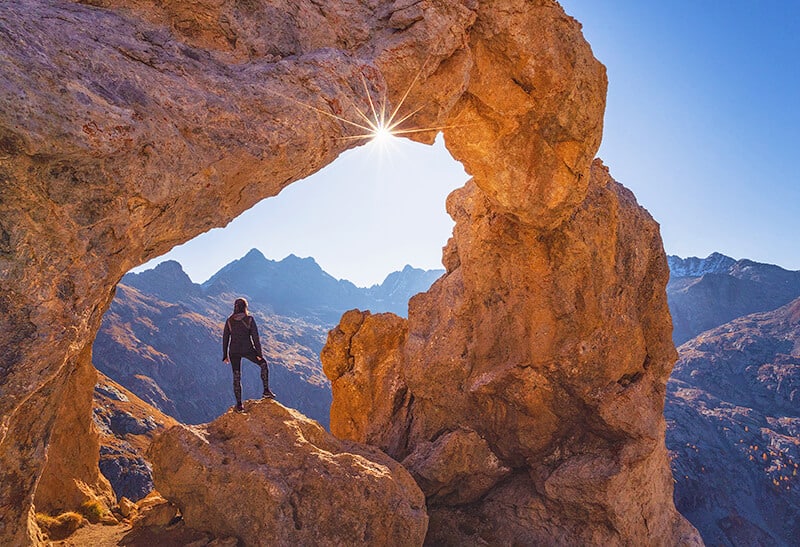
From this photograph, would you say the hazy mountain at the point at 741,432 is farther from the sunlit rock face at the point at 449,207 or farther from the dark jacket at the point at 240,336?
the dark jacket at the point at 240,336

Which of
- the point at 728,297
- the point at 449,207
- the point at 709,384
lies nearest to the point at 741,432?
the point at 709,384

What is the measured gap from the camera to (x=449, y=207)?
20.5m

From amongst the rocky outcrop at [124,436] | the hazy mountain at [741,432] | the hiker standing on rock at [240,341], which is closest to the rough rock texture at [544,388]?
the hiker standing on rock at [240,341]

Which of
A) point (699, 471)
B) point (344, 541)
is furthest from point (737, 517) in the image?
point (344, 541)

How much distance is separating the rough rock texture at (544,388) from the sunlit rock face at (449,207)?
0.08 metres

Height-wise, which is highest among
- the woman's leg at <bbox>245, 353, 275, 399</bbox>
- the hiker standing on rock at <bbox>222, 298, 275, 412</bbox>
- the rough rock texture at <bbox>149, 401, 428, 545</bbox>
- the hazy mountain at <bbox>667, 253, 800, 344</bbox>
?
the hazy mountain at <bbox>667, 253, 800, 344</bbox>

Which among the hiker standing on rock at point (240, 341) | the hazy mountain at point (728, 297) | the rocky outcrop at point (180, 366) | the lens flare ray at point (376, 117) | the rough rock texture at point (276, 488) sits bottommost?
the rocky outcrop at point (180, 366)

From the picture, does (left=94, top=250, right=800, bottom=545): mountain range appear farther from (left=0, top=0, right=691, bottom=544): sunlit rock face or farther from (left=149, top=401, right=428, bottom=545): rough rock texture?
(left=0, top=0, right=691, bottom=544): sunlit rock face

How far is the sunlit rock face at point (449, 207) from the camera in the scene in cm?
518

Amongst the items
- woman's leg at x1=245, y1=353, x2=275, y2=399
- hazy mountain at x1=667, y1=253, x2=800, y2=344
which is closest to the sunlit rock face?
woman's leg at x1=245, y1=353, x2=275, y2=399

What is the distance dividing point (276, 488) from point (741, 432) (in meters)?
117

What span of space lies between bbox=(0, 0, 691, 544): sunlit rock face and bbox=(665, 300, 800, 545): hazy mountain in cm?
8287

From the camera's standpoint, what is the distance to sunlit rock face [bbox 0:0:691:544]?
17.0ft

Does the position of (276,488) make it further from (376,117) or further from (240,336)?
(376,117)
